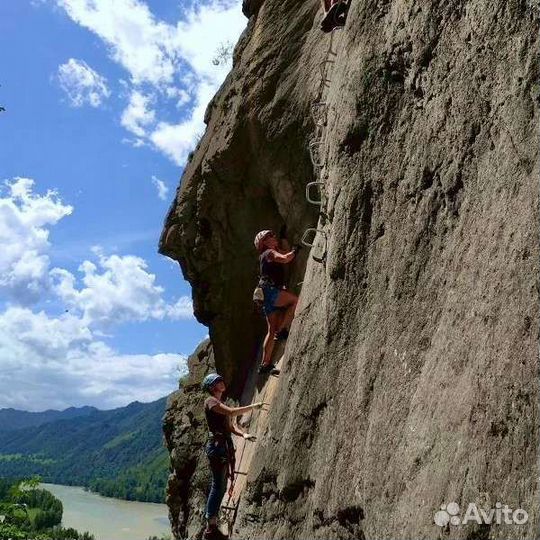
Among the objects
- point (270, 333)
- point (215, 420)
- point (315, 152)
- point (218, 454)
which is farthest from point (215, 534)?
point (315, 152)

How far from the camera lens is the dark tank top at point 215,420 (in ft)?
30.0

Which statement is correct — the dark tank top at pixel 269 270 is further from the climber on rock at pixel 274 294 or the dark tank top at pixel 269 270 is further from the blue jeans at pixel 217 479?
the blue jeans at pixel 217 479

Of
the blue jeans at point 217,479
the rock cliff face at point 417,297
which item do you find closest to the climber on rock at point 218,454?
the blue jeans at point 217,479

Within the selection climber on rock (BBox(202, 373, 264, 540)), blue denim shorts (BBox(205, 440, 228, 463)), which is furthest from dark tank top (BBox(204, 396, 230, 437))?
blue denim shorts (BBox(205, 440, 228, 463))

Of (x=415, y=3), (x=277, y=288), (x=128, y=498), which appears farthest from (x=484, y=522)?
(x=128, y=498)

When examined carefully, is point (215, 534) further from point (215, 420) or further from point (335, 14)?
point (335, 14)

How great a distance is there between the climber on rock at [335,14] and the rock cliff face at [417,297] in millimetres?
979

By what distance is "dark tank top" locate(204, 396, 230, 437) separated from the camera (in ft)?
30.0

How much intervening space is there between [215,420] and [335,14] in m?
6.70

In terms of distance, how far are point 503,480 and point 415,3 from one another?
5.40 meters

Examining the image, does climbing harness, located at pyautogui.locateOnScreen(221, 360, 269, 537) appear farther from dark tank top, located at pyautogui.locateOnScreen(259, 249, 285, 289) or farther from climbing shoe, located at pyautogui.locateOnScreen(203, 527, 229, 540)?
dark tank top, located at pyautogui.locateOnScreen(259, 249, 285, 289)

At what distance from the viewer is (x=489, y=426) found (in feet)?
14.1

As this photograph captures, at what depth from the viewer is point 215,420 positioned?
922 centimetres

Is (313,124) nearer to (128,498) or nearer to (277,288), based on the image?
(277,288)
